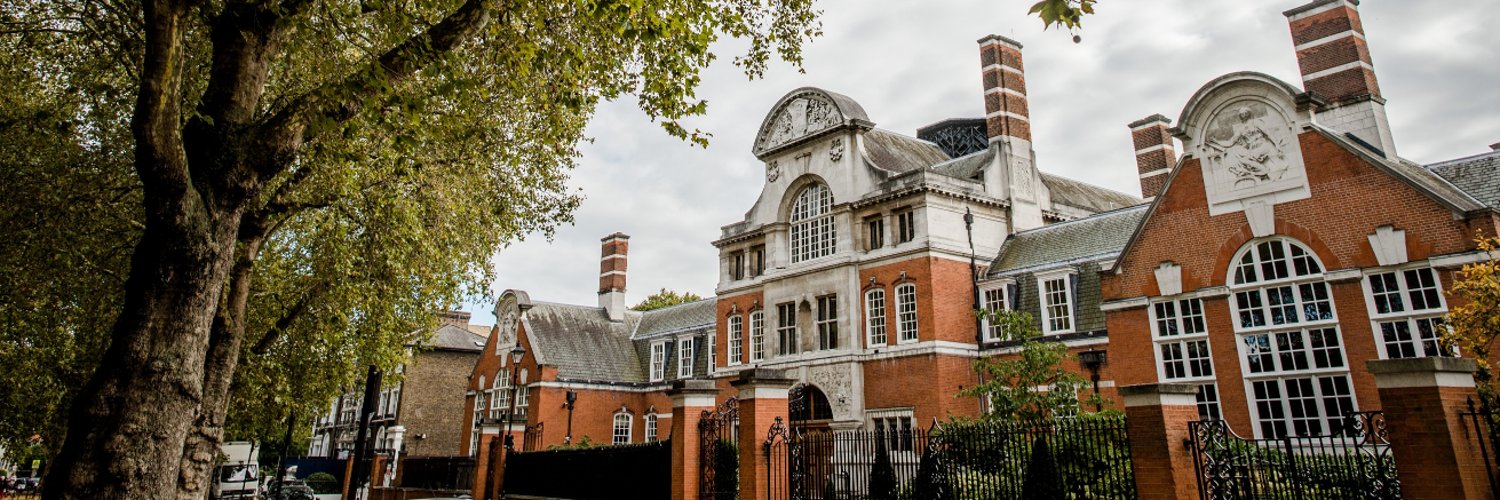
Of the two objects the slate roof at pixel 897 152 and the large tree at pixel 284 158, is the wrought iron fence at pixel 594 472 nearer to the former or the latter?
the large tree at pixel 284 158

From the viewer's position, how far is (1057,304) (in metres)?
22.8

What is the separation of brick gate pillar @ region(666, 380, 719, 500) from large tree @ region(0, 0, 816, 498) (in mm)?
4397

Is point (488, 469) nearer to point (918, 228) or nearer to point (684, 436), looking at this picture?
point (684, 436)

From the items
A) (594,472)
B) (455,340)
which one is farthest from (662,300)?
(594,472)

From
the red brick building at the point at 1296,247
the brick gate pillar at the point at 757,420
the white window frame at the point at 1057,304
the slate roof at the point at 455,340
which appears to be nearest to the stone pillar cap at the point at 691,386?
the brick gate pillar at the point at 757,420

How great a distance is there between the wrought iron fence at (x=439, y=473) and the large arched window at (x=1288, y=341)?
18.9 metres

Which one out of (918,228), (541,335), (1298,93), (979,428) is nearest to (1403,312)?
(1298,93)

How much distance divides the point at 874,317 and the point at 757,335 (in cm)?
524

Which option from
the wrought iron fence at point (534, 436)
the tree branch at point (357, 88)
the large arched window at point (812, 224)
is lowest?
the wrought iron fence at point (534, 436)

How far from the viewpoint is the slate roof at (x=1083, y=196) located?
96.2 feet

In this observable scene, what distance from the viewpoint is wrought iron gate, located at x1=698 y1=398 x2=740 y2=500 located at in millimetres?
13258

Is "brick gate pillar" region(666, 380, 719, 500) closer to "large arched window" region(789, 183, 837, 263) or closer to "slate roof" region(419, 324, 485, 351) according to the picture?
"large arched window" region(789, 183, 837, 263)

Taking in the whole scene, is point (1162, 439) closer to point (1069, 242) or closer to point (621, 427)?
point (1069, 242)

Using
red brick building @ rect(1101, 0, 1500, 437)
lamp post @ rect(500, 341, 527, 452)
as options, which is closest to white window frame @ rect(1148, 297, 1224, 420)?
red brick building @ rect(1101, 0, 1500, 437)
